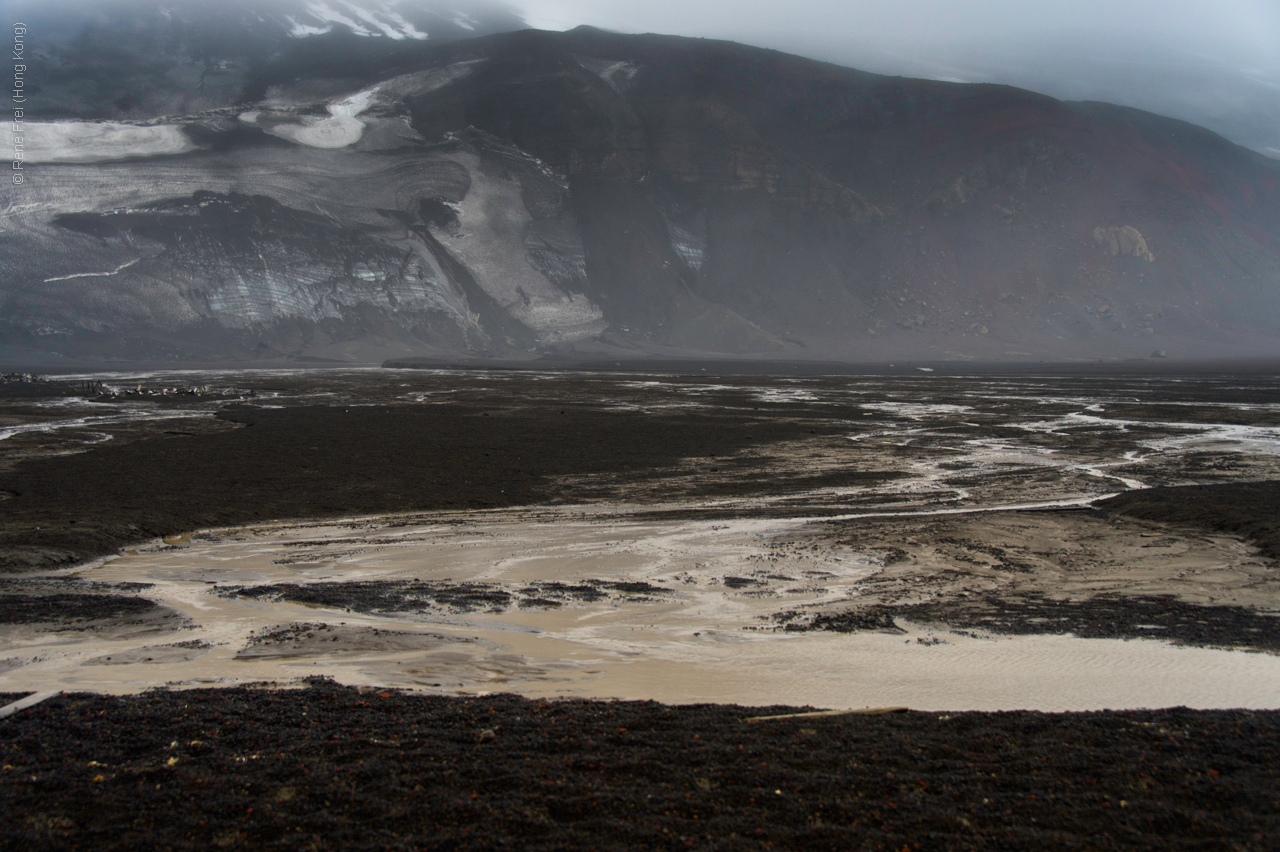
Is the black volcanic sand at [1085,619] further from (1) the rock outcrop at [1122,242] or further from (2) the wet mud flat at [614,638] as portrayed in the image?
(1) the rock outcrop at [1122,242]

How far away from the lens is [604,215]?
141875mm

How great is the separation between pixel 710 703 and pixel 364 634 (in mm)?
4355

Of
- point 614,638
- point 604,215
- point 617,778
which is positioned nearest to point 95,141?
point 604,215

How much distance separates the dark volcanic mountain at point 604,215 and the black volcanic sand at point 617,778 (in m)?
108

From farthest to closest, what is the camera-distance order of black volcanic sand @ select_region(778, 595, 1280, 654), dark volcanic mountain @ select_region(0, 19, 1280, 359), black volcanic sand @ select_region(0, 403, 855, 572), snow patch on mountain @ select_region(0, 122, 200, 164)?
snow patch on mountain @ select_region(0, 122, 200, 164), dark volcanic mountain @ select_region(0, 19, 1280, 359), black volcanic sand @ select_region(0, 403, 855, 572), black volcanic sand @ select_region(778, 595, 1280, 654)

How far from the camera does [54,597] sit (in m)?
11.5

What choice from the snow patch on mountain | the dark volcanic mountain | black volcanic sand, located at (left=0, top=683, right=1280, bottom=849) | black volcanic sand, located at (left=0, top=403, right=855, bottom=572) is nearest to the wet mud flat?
black volcanic sand, located at (left=0, top=683, right=1280, bottom=849)

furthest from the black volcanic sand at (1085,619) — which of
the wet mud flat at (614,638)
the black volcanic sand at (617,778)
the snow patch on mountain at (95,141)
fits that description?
the snow patch on mountain at (95,141)

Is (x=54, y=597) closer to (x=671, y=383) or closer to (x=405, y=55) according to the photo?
(x=671, y=383)

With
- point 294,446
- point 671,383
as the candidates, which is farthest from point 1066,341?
point 294,446

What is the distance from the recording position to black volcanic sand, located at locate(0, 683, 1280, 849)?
209 inches

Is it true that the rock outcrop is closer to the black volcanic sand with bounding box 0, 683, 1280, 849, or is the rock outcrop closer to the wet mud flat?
the wet mud flat

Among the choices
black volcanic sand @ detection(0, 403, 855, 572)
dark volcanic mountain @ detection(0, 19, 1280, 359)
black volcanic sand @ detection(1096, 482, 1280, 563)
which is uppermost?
dark volcanic mountain @ detection(0, 19, 1280, 359)

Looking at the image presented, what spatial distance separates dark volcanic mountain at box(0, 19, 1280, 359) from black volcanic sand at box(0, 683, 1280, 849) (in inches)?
4268
